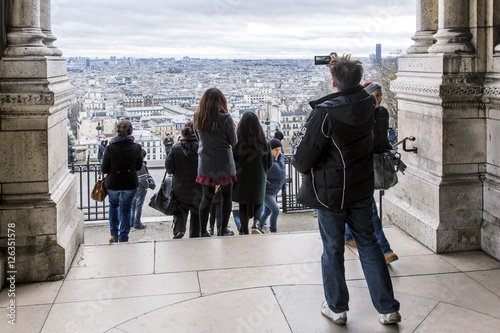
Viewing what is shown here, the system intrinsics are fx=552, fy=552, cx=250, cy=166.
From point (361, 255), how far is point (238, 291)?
1010mm

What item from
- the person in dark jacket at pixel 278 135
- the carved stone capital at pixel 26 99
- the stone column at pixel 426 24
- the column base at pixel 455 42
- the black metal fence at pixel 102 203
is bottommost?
the black metal fence at pixel 102 203

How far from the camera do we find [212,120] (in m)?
5.41

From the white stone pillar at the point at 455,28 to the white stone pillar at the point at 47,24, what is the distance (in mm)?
3352

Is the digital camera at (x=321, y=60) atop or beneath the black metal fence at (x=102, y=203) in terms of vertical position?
atop

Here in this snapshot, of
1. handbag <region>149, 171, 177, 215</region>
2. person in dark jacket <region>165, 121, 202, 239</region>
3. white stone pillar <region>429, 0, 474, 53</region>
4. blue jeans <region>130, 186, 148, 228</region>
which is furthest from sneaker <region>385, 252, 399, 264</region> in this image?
blue jeans <region>130, 186, 148, 228</region>

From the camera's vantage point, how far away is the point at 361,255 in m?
3.46

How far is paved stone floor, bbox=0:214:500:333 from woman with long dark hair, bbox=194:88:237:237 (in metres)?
0.68

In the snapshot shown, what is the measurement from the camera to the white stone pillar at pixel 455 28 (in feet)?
15.8

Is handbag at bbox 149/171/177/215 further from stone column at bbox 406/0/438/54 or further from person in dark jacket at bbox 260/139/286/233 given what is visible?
stone column at bbox 406/0/438/54

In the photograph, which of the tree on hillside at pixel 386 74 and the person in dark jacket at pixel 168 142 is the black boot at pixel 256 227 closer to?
the person in dark jacket at pixel 168 142

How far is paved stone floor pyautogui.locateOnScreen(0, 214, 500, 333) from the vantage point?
3490 mm

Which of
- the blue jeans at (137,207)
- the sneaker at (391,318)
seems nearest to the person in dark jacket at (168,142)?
the blue jeans at (137,207)

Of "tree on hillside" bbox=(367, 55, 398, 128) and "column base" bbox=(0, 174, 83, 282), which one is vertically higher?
"tree on hillside" bbox=(367, 55, 398, 128)

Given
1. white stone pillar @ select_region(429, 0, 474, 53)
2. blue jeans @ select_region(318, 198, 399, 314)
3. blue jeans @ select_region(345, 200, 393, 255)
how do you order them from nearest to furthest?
blue jeans @ select_region(318, 198, 399, 314), blue jeans @ select_region(345, 200, 393, 255), white stone pillar @ select_region(429, 0, 474, 53)
